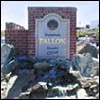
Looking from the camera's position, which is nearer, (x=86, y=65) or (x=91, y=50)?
(x=86, y=65)

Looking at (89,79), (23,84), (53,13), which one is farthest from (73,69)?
(53,13)

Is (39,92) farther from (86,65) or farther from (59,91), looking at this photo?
(86,65)

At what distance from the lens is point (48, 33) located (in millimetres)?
11367

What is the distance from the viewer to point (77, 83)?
889 centimetres

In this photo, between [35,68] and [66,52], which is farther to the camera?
[66,52]

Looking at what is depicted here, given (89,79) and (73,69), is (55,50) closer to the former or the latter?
(73,69)

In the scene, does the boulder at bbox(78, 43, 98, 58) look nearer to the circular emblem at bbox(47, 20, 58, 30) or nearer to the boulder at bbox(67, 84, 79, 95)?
the circular emblem at bbox(47, 20, 58, 30)

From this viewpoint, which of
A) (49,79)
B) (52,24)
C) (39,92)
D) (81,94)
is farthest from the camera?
(52,24)

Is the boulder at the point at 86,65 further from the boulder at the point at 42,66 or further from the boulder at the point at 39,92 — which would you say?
the boulder at the point at 39,92

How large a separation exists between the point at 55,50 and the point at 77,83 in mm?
2815

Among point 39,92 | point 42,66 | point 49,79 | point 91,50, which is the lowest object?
point 39,92

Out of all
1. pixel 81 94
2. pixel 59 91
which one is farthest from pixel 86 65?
pixel 81 94

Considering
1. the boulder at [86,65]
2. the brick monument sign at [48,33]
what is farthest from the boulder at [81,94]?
the brick monument sign at [48,33]

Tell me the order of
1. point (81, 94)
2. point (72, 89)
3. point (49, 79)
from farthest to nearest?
point (49, 79) → point (72, 89) → point (81, 94)
